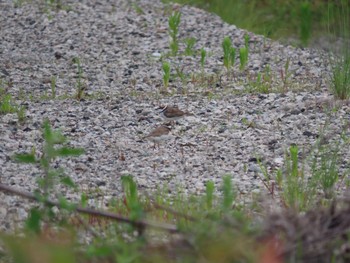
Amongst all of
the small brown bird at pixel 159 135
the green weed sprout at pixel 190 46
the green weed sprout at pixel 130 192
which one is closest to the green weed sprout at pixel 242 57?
the green weed sprout at pixel 190 46

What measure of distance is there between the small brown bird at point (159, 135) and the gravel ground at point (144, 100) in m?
0.07

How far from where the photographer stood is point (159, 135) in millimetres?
6211

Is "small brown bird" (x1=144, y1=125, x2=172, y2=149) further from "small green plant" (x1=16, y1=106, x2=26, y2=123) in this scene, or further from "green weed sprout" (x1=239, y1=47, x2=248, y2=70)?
"green weed sprout" (x1=239, y1=47, x2=248, y2=70)

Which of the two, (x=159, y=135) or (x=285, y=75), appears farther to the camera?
(x=285, y=75)

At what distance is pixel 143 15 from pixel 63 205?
6.37 metres

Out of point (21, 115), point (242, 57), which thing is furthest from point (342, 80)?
point (21, 115)

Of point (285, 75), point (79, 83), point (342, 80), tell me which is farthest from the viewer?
point (285, 75)

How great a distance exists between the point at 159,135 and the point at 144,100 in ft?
3.25

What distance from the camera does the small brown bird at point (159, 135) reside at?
6168 mm

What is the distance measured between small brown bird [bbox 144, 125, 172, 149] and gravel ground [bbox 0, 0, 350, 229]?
7cm

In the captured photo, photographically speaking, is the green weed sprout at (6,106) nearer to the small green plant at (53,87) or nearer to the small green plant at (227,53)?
the small green plant at (53,87)

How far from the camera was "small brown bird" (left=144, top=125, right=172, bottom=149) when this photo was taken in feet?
20.2

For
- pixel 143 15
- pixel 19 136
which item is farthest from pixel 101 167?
pixel 143 15

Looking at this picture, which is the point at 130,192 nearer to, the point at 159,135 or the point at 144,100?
the point at 159,135
